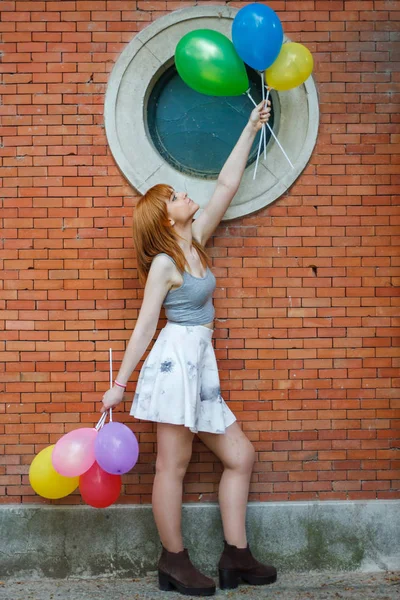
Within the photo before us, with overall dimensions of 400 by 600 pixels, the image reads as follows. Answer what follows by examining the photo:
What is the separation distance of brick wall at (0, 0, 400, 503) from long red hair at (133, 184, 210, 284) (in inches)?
15.9

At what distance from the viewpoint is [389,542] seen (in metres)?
5.12

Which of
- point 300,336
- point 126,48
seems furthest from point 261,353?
point 126,48

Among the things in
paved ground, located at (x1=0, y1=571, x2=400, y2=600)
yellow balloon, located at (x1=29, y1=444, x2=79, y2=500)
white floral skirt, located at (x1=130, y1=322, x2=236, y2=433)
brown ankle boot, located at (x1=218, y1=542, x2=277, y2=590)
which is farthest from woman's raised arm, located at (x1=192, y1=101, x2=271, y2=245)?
paved ground, located at (x1=0, y1=571, x2=400, y2=600)

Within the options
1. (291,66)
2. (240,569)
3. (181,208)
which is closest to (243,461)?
(240,569)

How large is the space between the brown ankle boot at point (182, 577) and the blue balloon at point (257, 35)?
3.20m

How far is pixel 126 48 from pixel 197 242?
4.76 ft

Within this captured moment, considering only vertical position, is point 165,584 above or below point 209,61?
below

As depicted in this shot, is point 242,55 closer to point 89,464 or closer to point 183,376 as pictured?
point 183,376

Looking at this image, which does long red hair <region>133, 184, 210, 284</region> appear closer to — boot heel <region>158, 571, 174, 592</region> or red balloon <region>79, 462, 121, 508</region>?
red balloon <region>79, 462, 121, 508</region>

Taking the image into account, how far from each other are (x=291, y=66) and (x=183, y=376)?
6.81 feet

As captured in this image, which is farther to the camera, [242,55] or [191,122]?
[191,122]

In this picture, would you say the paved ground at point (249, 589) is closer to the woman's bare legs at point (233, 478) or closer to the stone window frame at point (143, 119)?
the woman's bare legs at point (233, 478)

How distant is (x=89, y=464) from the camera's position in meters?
4.59

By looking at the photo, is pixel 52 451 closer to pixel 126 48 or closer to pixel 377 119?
pixel 126 48
